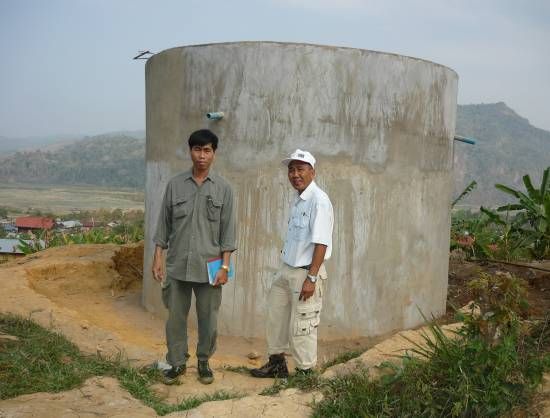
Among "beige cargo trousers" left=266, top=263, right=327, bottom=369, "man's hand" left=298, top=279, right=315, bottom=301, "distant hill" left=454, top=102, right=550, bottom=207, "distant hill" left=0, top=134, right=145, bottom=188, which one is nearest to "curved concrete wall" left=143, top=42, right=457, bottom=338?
"beige cargo trousers" left=266, top=263, right=327, bottom=369

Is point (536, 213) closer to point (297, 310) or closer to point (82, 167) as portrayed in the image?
point (297, 310)

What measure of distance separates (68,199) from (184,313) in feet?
184

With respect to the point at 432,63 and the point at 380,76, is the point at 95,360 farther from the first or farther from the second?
the point at 432,63

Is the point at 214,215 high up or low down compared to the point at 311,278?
up

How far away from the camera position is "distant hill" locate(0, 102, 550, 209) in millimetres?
75125

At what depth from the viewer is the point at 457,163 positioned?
249 ft

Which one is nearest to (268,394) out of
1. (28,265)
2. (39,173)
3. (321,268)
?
(321,268)

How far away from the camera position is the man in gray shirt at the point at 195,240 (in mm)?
3617

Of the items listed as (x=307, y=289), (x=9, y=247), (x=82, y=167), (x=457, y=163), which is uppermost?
(x=457, y=163)

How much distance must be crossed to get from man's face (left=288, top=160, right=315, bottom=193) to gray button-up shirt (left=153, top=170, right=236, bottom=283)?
46 cm

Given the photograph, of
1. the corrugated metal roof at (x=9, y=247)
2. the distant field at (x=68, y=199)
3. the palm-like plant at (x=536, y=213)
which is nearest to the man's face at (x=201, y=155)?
the palm-like plant at (x=536, y=213)

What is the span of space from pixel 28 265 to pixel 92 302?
1464mm

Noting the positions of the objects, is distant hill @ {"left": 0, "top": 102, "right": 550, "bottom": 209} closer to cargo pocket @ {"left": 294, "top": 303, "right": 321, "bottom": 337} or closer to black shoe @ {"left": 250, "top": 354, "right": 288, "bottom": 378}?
black shoe @ {"left": 250, "top": 354, "right": 288, "bottom": 378}

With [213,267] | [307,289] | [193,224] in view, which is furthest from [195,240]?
[307,289]
